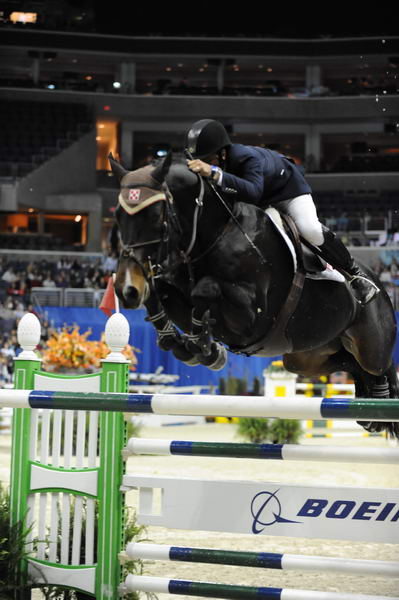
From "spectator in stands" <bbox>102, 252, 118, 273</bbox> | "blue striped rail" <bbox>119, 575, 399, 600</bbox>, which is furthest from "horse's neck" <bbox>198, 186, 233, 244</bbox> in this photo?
"spectator in stands" <bbox>102, 252, 118, 273</bbox>

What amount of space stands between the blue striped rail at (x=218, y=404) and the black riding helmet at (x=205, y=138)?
1157 millimetres

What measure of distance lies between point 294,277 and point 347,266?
403 millimetres

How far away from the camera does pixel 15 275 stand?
23.8 meters

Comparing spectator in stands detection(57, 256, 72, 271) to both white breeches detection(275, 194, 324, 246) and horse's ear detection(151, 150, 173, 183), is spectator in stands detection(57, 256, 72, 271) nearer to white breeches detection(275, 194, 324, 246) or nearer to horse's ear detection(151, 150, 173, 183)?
white breeches detection(275, 194, 324, 246)

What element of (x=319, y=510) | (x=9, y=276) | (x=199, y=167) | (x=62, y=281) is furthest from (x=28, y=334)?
(x=9, y=276)

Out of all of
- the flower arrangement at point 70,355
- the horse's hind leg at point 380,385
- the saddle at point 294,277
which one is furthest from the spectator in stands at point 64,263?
the saddle at point 294,277

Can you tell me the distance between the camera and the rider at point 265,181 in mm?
3750

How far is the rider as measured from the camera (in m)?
3.75

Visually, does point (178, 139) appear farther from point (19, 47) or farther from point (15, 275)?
point (15, 275)

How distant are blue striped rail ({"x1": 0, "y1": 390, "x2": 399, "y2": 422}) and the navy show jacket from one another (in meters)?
1.02

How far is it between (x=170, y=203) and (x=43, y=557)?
1634 mm

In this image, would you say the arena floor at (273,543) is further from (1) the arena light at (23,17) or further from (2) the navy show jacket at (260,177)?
(1) the arena light at (23,17)

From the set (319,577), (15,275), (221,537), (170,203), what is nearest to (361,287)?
(170,203)

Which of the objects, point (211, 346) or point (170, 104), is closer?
point (211, 346)
